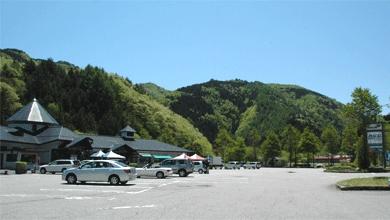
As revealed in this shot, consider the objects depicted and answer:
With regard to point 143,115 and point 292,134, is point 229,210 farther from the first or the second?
point 143,115

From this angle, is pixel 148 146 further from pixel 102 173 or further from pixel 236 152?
pixel 102 173

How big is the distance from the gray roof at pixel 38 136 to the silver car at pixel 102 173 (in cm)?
3356

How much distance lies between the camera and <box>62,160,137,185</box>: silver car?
26.6 metres

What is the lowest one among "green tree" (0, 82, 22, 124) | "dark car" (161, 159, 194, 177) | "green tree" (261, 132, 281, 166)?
"dark car" (161, 159, 194, 177)

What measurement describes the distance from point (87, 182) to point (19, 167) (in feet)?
72.6

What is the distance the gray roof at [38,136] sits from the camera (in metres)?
58.8

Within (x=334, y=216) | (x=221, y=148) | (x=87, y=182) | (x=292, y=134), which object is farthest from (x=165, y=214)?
(x=221, y=148)

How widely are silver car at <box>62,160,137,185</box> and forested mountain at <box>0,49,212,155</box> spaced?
67.6 meters

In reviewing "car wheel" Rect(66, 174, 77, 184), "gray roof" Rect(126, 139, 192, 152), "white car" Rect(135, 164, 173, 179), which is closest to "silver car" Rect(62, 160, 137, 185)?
"car wheel" Rect(66, 174, 77, 184)

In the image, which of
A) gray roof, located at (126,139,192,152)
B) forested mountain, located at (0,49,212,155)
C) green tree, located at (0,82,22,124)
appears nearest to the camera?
gray roof, located at (126,139,192,152)

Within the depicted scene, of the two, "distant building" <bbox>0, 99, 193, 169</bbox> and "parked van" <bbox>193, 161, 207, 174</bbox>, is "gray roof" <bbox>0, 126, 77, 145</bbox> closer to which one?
"distant building" <bbox>0, 99, 193, 169</bbox>

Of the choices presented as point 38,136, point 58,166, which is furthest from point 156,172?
point 38,136

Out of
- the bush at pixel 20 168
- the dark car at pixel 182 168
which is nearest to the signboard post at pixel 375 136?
the dark car at pixel 182 168

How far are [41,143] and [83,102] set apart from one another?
152 ft
